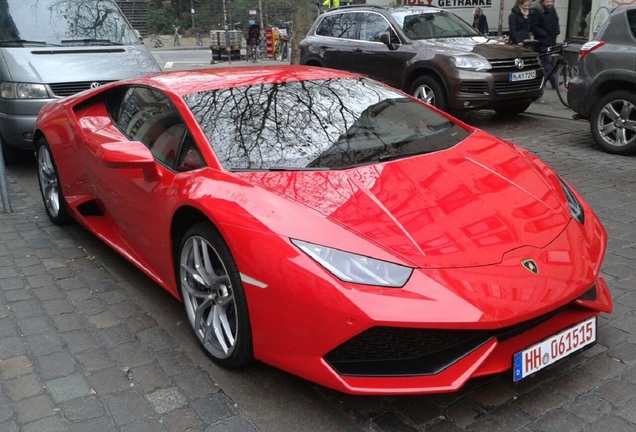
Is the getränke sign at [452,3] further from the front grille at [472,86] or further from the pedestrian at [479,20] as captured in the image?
the front grille at [472,86]

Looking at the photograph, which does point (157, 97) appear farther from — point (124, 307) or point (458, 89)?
point (458, 89)

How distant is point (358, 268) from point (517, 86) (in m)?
7.42

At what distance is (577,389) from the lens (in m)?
2.74

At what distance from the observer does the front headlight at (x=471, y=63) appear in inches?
345

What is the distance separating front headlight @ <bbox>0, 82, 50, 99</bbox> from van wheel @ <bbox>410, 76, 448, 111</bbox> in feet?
16.3

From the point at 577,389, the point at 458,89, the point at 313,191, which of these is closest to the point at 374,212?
the point at 313,191

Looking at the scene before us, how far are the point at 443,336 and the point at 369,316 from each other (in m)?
0.31

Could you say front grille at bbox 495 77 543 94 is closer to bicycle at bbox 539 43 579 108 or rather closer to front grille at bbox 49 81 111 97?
bicycle at bbox 539 43 579 108

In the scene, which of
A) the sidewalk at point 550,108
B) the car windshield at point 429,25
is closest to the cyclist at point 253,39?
A: the car windshield at point 429,25

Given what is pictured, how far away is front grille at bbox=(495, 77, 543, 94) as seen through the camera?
8828 mm

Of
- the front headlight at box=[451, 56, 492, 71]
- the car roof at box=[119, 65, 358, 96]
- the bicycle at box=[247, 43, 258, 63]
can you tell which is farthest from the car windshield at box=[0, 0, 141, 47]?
the bicycle at box=[247, 43, 258, 63]

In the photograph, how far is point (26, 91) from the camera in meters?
6.48

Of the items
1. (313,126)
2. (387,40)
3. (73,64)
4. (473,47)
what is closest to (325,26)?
(387,40)

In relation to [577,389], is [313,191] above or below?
above
